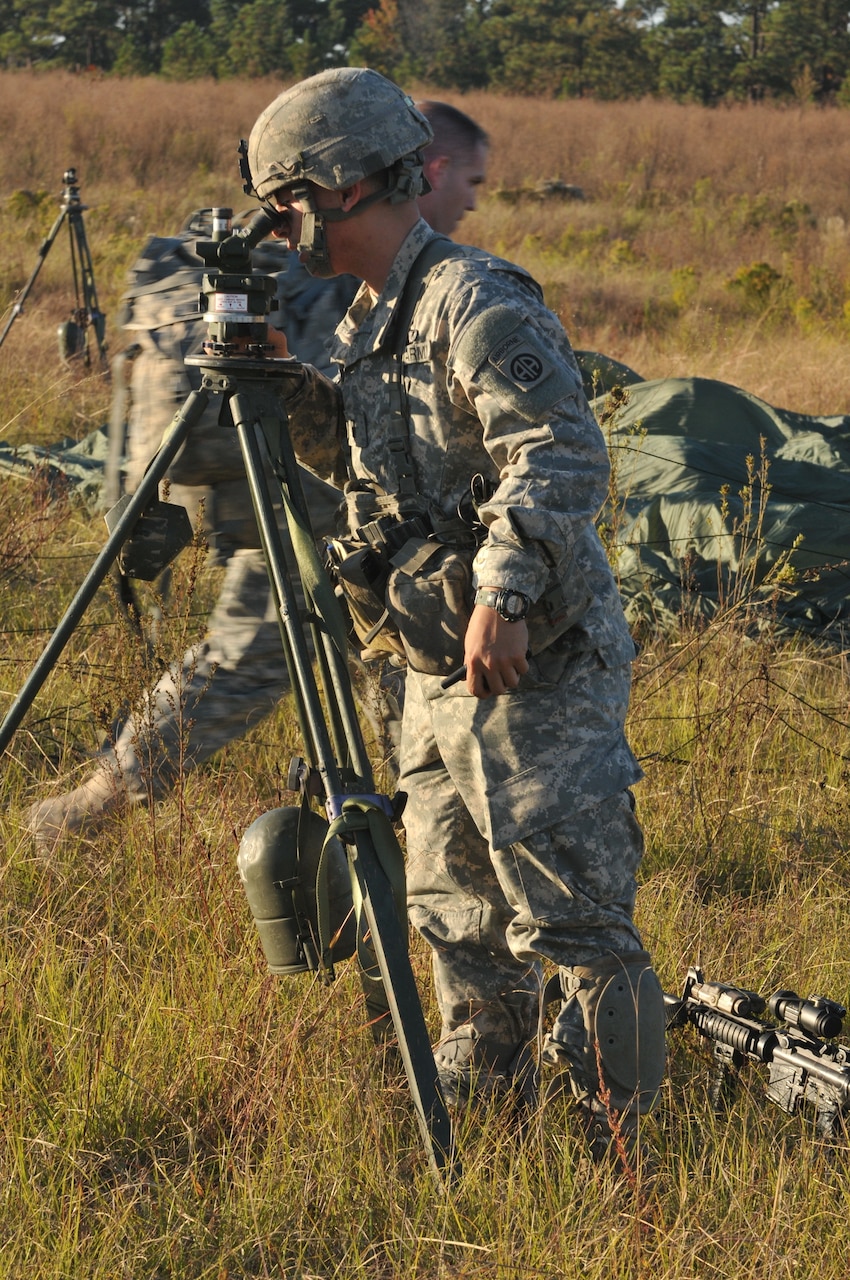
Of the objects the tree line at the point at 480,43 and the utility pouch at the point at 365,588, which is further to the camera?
the tree line at the point at 480,43

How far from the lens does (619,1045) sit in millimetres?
2361

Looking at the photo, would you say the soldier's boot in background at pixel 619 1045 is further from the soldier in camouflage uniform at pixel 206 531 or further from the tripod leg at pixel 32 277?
the tripod leg at pixel 32 277

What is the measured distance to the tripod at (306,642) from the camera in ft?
6.77

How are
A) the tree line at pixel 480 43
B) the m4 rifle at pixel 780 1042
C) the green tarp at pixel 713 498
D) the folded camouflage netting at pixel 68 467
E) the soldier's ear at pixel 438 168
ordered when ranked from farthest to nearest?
the tree line at pixel 480 43 → the folded camouflage netting at pixel 68 467 → the green tarp at pixel 713 498 → the soldier's ear at pixel 438 168 → the m4 rifle at pixel 780 1042

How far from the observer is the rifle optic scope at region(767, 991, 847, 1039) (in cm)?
261

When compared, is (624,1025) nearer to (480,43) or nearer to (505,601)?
(505,601)

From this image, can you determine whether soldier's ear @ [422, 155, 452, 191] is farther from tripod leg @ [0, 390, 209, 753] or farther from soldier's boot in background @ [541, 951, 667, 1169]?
soldier's boot in background @ [541, 951, 667, 1169]

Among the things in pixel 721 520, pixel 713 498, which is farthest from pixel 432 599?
pixel 713 498

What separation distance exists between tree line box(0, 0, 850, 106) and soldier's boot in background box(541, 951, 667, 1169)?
27.9 meters

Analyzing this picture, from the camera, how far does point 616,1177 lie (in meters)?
2.36

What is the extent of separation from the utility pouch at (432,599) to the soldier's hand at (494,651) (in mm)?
105

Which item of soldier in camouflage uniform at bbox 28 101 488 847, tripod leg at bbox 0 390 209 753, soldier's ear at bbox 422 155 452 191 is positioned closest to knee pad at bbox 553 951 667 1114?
tripod leg at bbox 0 390 209 753

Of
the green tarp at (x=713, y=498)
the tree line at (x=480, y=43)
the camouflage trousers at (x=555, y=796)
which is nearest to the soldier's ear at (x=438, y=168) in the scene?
the green tarp at (x=713, y=498)

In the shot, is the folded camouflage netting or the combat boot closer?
the combat boot
